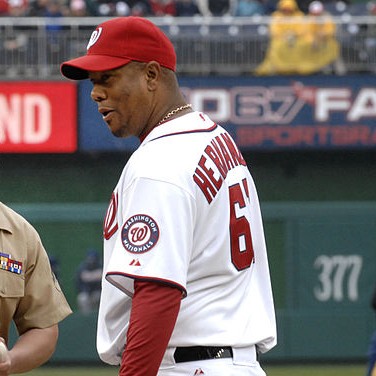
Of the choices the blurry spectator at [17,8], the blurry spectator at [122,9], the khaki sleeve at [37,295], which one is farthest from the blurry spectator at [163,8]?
the khaki sleeve at [37,295]

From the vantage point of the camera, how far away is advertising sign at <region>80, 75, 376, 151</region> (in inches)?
668

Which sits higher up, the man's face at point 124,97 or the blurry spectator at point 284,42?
the man's face at point 124,97

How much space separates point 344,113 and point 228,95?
1718mm

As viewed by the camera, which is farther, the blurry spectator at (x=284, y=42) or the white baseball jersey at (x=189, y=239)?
the blurry spectator at (x=284, y=42)

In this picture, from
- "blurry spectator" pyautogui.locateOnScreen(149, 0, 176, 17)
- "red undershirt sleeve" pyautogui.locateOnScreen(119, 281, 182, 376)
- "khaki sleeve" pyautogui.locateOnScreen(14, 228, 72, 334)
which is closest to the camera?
"red undershirt sleeve" pyautogui.locateOnScreen(119, 281, 182, 376)

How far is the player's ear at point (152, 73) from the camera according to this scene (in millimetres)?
3422

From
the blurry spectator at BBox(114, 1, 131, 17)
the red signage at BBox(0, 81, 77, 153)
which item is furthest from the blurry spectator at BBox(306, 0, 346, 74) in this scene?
the red signage at BBox(0, 81, 77, 153)

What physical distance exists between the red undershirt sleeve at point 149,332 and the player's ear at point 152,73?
627mm

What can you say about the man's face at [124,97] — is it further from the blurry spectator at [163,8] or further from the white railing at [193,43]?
the blurry spectator at [163,8]

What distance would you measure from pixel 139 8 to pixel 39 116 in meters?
2.29

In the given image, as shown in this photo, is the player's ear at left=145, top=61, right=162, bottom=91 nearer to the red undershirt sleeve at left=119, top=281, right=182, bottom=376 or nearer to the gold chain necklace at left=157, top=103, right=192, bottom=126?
the gold chain necklace at left=157, top=103, right=192, bottom=126

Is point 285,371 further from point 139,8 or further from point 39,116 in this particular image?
point 139,8

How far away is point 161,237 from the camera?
3.22 metres

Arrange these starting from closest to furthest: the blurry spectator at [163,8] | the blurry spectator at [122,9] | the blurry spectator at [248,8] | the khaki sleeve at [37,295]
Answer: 1. the khaki sleeve at [37,295]
2. the blurry spectator at [122,9]
3. the blurry spectator at [248,8]
4. the blurry spectator at [163,8]
